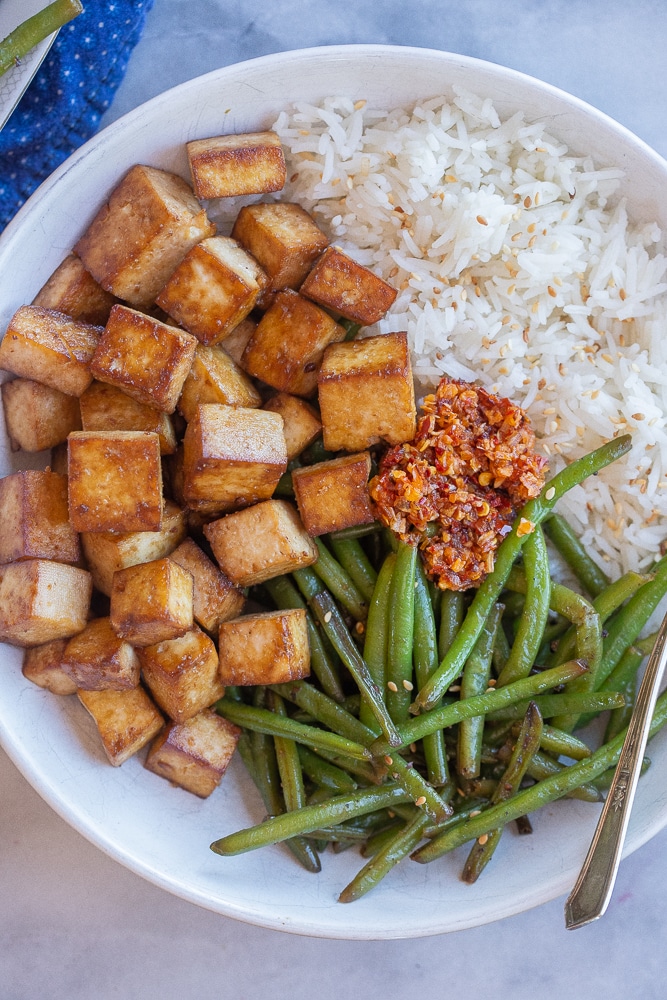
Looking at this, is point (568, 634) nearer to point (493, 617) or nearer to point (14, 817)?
point (493, 617)

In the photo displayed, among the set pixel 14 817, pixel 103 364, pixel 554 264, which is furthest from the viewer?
pixel 14 817

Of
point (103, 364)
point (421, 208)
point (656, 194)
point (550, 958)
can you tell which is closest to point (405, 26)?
point (421, 208)

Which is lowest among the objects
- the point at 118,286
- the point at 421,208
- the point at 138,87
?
the point at 118,286

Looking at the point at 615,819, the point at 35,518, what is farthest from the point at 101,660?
the point at 615,819

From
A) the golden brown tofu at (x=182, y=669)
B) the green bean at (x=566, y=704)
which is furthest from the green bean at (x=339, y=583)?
the green bean at (x=566, y=704)

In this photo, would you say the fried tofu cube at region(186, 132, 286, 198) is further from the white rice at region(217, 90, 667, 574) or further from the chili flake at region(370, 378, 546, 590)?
the chili flake at region(370, 378, 546, 590)
